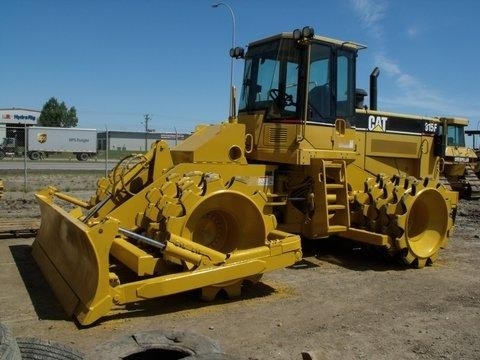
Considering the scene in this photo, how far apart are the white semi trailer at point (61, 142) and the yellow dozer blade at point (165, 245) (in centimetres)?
3417

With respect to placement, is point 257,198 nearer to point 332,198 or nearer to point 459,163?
point 332,198

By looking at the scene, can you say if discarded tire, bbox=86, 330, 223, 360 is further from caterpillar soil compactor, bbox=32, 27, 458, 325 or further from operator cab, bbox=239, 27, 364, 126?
operator cab, bbox=239, 27, 364, 126

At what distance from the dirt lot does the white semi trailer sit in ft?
112

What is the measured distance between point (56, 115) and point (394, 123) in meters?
69.4

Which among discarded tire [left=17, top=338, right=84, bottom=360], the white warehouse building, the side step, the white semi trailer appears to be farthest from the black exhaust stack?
the white semi trailer

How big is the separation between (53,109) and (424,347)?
76.2 meters

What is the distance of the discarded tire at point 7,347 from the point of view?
3104mm

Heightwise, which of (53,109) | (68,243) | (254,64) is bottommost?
(68,243)

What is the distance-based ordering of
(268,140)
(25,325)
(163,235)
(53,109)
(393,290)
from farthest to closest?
(53,109) → (268,140) → (393,290) → (163,235) → (25,325)

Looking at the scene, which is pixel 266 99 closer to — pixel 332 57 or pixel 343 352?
pixel 332 57

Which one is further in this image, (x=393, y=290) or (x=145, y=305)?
(x=393, y=290)

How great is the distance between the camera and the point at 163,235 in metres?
5.79

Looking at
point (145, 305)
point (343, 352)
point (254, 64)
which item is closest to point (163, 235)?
point (145, 305)

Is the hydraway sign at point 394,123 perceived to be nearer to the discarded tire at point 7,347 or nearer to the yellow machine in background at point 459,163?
the discarded tire at point 7,347
